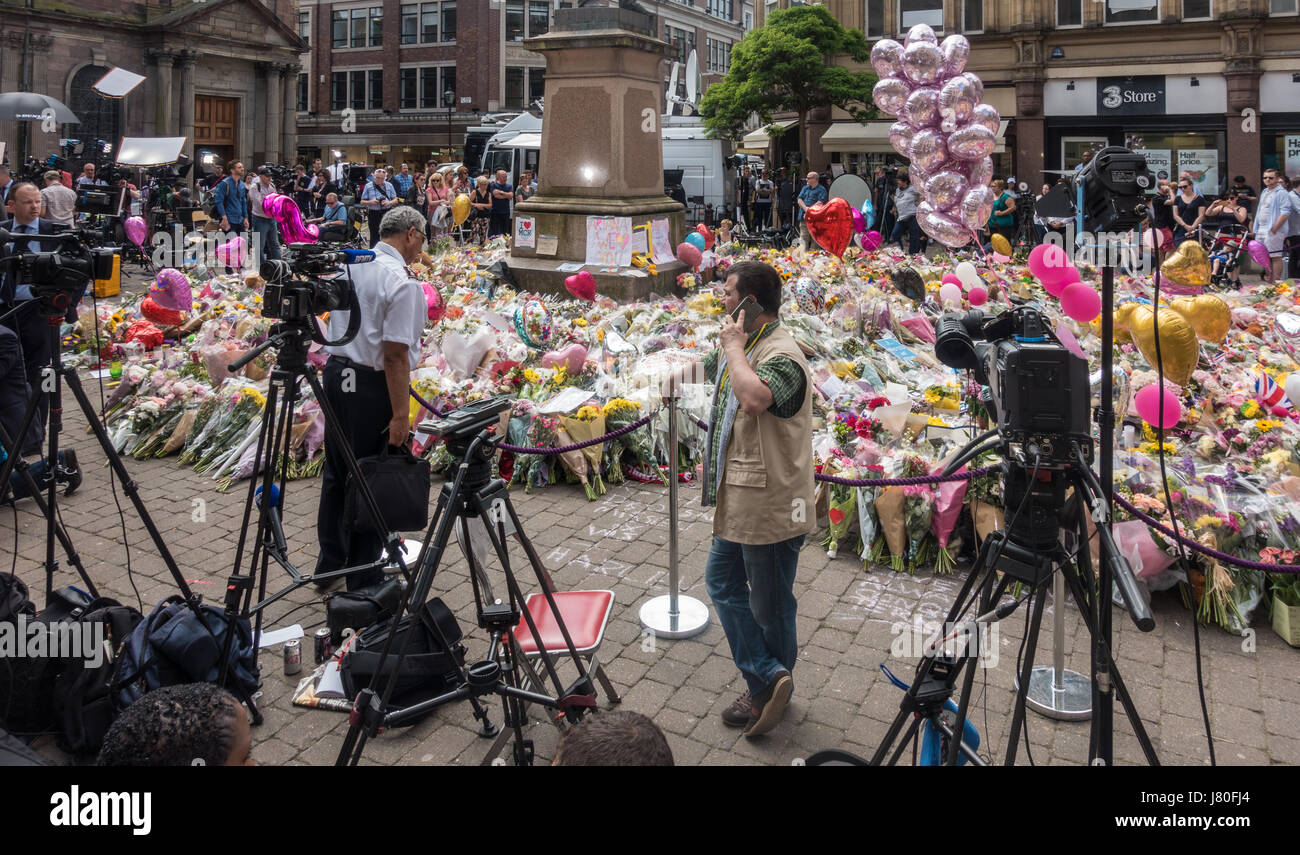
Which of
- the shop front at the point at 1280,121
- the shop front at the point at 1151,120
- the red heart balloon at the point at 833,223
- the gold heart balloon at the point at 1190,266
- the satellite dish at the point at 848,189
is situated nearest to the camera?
the gold heart balloon at the point at 1190,266

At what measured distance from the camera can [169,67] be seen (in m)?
37.8

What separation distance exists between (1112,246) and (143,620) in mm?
3968

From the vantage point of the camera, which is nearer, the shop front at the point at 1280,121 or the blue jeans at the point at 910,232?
the blue jeans at the point at 910,232

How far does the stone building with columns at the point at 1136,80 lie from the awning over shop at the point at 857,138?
4 cm

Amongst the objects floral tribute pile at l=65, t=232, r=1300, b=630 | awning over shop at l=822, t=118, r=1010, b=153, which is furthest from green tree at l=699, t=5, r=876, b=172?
floral tribute pile at l=65, t=232, r=1300, b=630

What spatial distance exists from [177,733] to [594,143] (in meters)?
9.49

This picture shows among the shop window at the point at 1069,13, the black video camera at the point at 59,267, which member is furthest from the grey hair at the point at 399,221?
the shop window at the point at 1069,13

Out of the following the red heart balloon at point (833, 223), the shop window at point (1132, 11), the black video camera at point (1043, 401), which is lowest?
the black video camera at point (1043, 401)

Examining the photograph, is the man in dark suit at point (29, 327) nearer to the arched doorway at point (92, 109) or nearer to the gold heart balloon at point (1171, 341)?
the gold heart balloon at point (1171, 341)

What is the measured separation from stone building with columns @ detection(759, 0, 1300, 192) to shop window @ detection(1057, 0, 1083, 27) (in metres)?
0.03

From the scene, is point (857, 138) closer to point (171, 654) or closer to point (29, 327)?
point (29, 327)

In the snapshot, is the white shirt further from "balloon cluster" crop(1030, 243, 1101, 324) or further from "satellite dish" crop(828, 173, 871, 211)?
"satellite dish" crop(828, 173, 871, 211)

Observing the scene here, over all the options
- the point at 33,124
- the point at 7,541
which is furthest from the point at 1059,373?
the point at 33,124

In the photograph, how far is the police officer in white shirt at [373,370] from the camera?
488 centimetres
